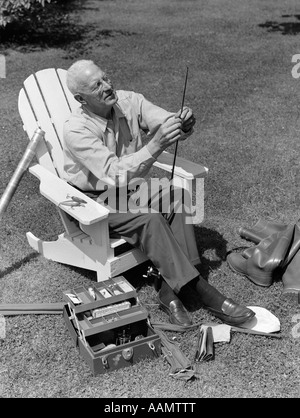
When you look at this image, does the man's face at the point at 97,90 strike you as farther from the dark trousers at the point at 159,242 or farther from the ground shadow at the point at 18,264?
the ground shadow at the point at 18,264

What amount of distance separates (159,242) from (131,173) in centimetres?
41

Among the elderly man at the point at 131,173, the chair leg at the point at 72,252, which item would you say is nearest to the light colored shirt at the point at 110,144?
the elderly man at the point at 131,173

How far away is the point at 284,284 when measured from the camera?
3.54 metres

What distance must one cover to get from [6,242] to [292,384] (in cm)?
223

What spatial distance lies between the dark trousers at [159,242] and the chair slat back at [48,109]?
708 millimetres

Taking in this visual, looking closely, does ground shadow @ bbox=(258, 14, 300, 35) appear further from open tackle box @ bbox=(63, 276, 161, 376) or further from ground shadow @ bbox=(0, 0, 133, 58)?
→ open tackle box @ bbox=(63, 276, 161, 376)

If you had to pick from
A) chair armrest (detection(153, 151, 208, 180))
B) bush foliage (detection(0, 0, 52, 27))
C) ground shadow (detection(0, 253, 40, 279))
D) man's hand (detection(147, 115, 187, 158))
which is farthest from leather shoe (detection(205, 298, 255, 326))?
bush foliage (detection(0, 0, 52, 27))

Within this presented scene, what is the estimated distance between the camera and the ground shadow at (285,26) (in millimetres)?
10391

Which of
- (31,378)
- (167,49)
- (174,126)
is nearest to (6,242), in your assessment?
(31,378)

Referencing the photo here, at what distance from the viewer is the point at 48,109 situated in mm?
3852

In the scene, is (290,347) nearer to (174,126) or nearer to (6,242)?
(174,126)

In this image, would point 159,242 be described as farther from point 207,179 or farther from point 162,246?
point 207,179

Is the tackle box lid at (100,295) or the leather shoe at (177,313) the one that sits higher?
the tackle box lid at (100,295)

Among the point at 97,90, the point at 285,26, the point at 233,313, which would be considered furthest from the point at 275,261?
the point at 285,26
